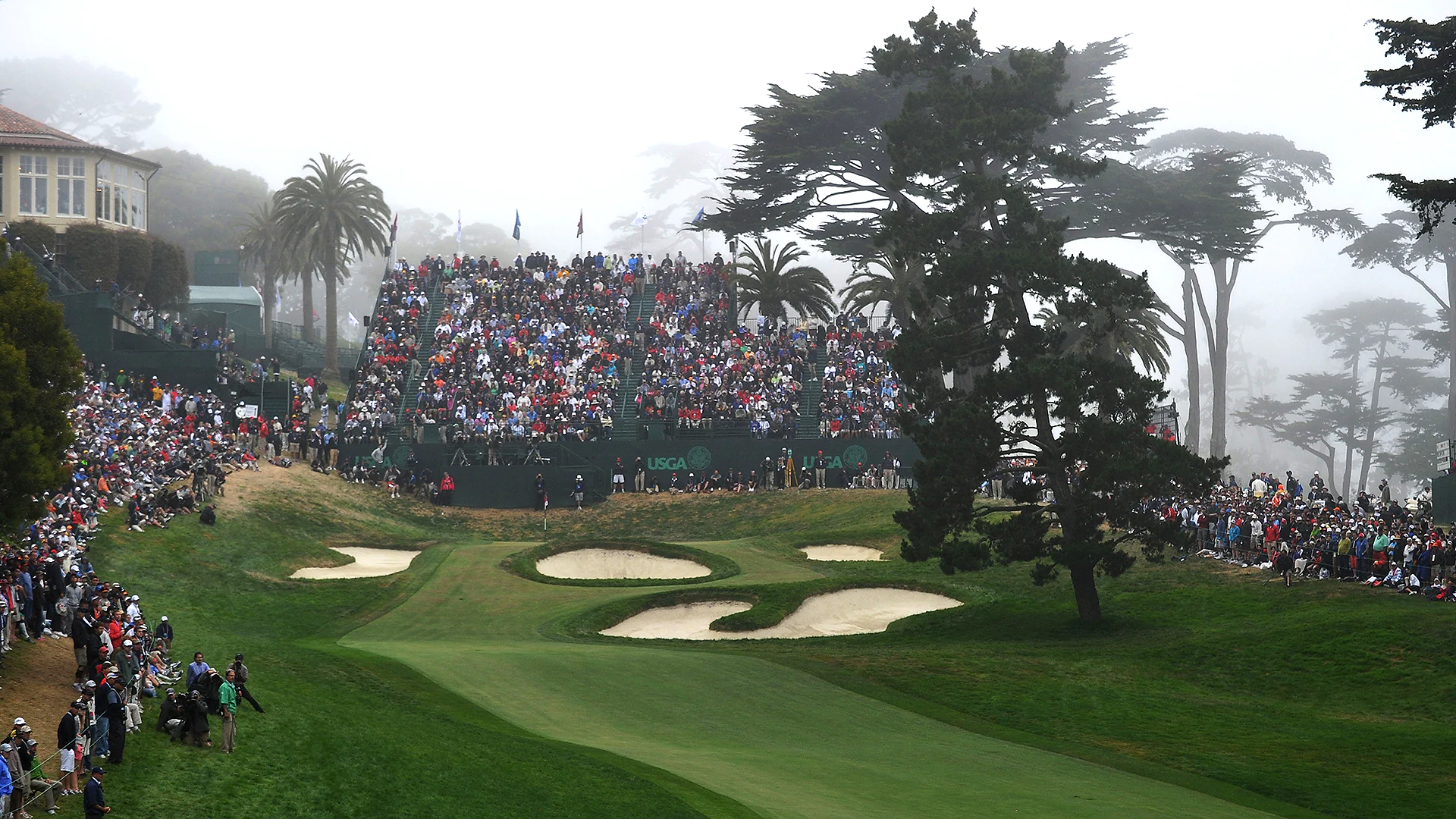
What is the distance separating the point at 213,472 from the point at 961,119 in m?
30.2

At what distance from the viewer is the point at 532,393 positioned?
63562 millimetres

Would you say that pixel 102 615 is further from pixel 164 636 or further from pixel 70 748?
pixel 70 748

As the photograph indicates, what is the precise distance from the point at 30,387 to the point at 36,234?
49404mm

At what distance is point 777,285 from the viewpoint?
235 ft

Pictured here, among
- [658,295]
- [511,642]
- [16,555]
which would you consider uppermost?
[658,295]

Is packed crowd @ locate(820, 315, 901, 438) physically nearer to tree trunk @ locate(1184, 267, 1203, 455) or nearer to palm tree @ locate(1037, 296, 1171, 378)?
palm tree @ locate(1037, 296, 1171, 378)

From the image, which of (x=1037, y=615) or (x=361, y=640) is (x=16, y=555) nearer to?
(x=361, y=640)

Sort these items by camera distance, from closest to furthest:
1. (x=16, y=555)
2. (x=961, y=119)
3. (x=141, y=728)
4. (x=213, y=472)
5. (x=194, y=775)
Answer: (x=194, y=775) → (x=141, y=728) → (x=16, y=555) → (x=961, y=119) → (x=213, y=472)

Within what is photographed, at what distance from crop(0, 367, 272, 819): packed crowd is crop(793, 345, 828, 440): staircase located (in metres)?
25.2

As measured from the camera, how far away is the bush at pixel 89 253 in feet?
231

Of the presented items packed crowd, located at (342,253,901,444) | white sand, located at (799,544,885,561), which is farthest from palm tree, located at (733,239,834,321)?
white sand, located at (799,544,885,561)

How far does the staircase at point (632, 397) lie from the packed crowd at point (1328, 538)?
24825 mm

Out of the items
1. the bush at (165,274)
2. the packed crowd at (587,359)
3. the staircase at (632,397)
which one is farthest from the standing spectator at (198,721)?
the bush at (165,274)

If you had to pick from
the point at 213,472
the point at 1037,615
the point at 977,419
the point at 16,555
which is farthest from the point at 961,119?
the point at 213,472
